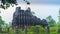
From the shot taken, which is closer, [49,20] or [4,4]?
[4,4]

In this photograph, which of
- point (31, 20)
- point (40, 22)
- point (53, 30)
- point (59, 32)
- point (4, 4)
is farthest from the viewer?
point (31, 20)

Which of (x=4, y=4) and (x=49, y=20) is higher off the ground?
(x=4, y=4)

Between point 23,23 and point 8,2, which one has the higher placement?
point 8,2

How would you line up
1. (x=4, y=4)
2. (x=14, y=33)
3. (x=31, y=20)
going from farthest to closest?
(x=31, y=20), (x=14, y=33), (x=4, y=4)

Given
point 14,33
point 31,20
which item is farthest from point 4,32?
point 31,20

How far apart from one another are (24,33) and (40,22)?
251cm

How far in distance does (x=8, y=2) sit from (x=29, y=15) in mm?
6391

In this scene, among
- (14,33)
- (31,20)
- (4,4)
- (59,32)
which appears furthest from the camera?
(31,20)

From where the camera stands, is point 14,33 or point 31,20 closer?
point 14,33

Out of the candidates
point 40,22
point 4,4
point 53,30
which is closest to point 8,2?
point 4,4

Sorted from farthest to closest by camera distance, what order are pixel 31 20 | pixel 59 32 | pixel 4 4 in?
1. pixel 31 20
2. pixel 59 32
3. pixel 4 4

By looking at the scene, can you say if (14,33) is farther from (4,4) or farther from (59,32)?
(4,4)

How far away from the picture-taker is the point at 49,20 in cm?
833

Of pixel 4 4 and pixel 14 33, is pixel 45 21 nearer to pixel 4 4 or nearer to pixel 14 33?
pixel 14 33
